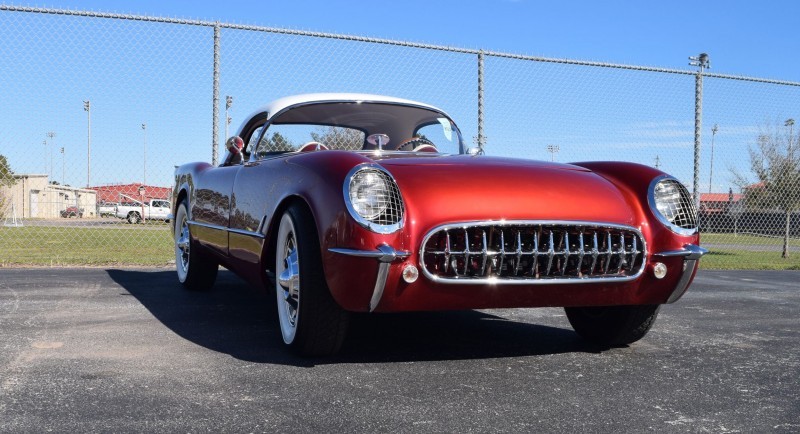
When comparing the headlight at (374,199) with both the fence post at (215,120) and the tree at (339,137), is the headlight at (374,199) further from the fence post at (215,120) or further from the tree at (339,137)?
the fence post at (215,120)

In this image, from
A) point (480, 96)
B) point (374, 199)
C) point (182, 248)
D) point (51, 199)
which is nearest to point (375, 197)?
point (374, 199)

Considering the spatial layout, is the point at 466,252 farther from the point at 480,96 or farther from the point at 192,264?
the point at 480,96

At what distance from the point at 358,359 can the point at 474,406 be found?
858 millimetres

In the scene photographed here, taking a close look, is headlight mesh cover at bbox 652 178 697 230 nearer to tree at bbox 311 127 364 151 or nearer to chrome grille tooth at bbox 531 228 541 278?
chrome grille tooth at bbox 531 228 541 278

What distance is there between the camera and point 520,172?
330cm

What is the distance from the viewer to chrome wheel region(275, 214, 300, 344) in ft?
10.8

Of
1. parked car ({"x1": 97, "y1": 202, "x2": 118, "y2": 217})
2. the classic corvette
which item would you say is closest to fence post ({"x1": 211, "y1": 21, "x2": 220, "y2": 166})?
the classic corvette

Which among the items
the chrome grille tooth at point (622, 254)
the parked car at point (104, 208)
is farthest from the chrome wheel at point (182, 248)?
the parked car at point (104, 208)

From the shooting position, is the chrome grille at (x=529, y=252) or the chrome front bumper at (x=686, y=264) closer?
the chrome grille at (x=529, y=252)

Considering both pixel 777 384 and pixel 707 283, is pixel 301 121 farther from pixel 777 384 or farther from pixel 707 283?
pixel 707 283

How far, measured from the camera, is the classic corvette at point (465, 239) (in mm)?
2910

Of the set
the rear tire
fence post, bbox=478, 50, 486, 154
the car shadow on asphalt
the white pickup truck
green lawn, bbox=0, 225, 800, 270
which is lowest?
the white pickup truck

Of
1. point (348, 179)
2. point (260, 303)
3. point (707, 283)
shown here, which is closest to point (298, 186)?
point (348, 179)

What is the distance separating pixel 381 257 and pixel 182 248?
3.69 meters
